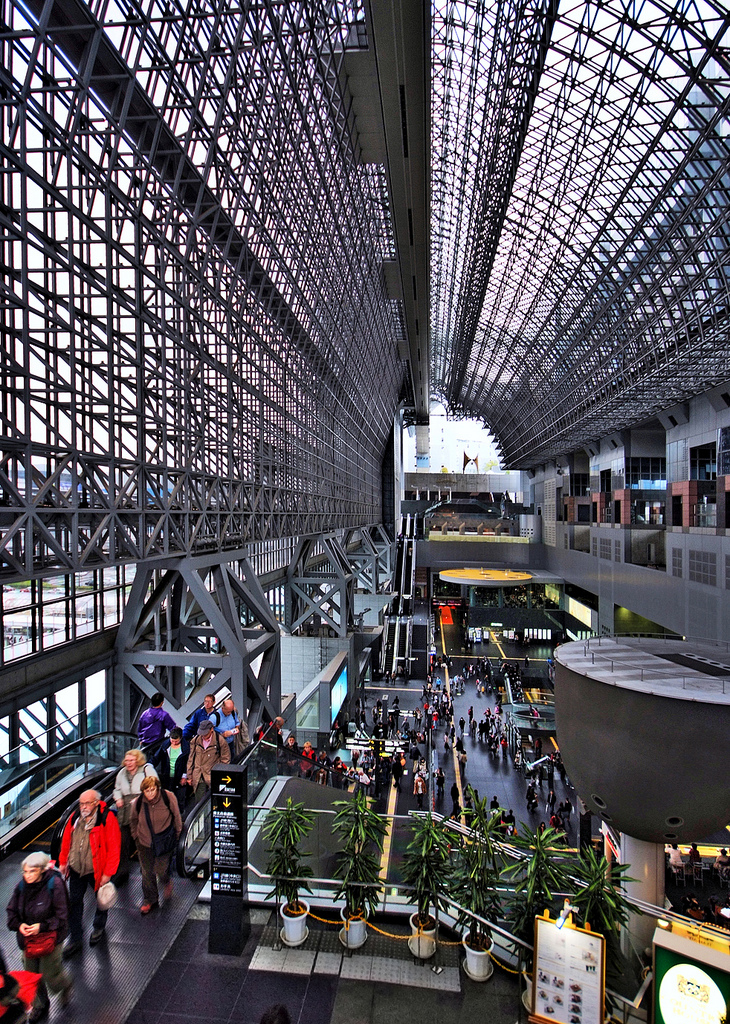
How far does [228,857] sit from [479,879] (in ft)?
8.50

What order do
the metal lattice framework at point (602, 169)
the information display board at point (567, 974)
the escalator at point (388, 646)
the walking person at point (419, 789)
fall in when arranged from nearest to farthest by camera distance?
1. the information display board at point (567, 974)
2. the metal lattice framework at point (602, 169)
3. the walking person at point (419, 789)
4. the escalator at point (388, 646)

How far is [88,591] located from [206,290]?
7498mm

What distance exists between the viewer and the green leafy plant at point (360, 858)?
6.54m

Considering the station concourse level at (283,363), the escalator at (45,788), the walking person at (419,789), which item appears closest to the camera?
the escalator at (45,788)

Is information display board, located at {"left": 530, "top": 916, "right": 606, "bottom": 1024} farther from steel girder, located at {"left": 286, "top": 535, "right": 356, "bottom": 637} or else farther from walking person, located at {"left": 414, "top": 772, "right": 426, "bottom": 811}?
steel girder, located at {"left": 286, "top": 535, "right": 356, "bottom": 637}

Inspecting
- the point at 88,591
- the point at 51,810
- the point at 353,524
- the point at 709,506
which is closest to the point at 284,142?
the point at 88,591

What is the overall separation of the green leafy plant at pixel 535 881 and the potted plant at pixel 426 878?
647 millimetres

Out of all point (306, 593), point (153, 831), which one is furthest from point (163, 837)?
point (306, 593)

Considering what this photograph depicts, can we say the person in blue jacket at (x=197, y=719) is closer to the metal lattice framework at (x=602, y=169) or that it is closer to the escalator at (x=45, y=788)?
the escalator at (x=45, y=788)

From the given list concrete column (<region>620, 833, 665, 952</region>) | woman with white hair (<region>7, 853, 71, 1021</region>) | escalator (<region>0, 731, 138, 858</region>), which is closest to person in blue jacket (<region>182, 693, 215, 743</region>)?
escalator (<region>0, 731, 138, 858</region>)

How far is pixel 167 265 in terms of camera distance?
13.3 metres

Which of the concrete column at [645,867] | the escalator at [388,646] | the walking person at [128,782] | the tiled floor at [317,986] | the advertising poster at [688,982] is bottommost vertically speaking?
Answer: the escalator at [388,646]

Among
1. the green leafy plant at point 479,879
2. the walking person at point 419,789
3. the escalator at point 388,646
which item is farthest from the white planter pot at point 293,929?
the escalator at point 388,646

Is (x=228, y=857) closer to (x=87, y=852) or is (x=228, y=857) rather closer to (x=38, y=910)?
(x=87, y=852)
